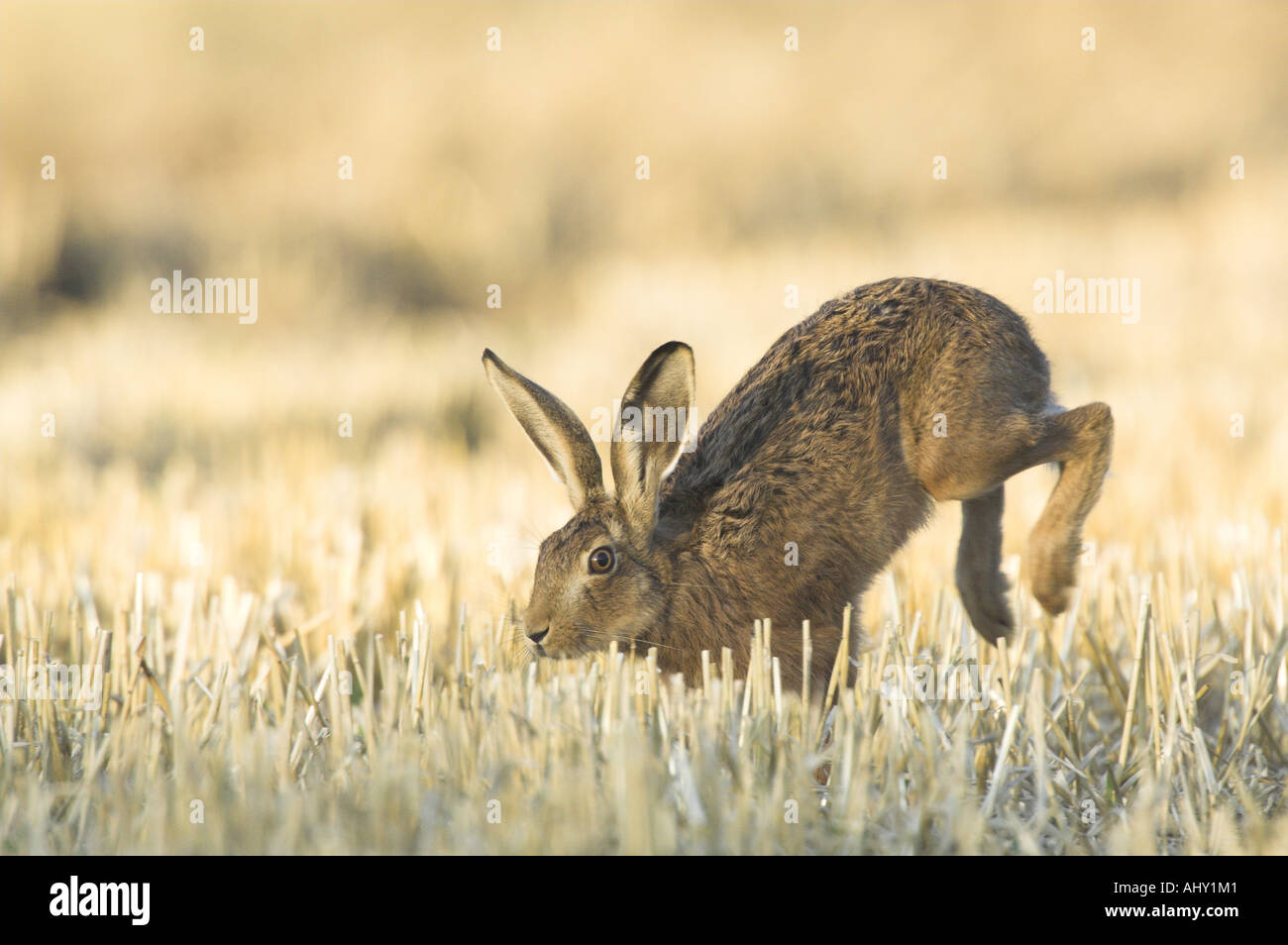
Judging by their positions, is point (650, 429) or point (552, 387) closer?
point (650, 429)

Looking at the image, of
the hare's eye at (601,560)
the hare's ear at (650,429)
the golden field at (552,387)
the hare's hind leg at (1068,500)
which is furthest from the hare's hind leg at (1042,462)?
the hare's eye at (601,560)

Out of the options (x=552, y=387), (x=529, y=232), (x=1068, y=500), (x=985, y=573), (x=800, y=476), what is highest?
(x=529, y=232)

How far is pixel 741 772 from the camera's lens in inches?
153

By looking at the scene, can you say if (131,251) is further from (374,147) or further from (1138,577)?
(1138,577)

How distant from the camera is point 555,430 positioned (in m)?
5.04

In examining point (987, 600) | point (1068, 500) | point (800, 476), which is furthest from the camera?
point (987, 600)

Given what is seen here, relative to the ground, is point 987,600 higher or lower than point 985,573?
lower

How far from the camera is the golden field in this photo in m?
3.96

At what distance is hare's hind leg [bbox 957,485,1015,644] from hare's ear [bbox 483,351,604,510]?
5.05ft

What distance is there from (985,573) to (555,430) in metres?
1.84

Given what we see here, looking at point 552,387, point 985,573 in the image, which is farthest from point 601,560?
point 552,387

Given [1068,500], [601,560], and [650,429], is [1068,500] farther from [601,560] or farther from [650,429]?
[601,560]

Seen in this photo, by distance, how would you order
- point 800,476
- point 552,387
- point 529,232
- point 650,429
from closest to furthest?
point 650,429, point 800,476, point 552,387, point 529,232

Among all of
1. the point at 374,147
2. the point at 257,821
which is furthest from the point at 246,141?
the point at 257,821
